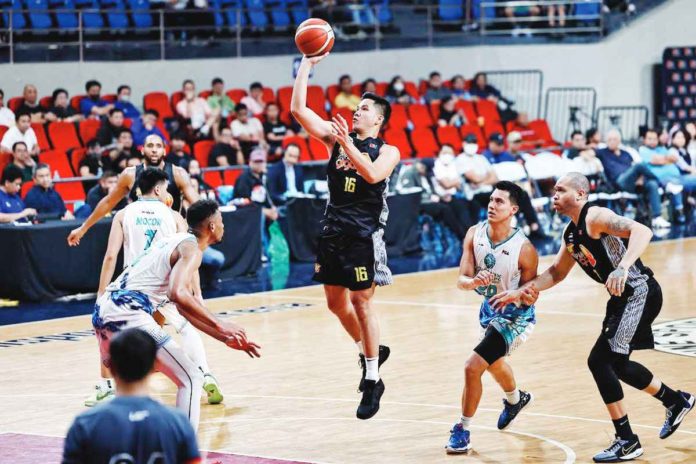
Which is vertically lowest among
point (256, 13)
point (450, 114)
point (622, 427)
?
point (622, 427)

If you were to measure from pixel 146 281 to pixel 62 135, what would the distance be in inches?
483

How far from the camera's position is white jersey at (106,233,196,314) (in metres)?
7.17

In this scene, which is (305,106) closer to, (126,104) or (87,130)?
(87,130)

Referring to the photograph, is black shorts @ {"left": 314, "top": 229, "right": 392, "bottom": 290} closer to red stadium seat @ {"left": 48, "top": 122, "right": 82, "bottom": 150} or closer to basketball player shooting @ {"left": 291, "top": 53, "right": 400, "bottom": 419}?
basketball player shooting @ {"left": 291, "top": 53, "right": 400, "bottom": 419}

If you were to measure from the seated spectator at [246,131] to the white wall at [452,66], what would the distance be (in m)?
2.35

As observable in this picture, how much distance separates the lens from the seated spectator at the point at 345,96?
22656mm

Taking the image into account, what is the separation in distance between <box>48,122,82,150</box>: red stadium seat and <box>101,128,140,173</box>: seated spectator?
861 mm

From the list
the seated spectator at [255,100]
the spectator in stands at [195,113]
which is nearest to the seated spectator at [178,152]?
the spectator in stands at [195,113]

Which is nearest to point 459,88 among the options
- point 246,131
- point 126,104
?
point 246,131

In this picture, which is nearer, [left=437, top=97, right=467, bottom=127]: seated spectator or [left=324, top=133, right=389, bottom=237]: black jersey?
[left=324, top=133, right=389, bottom=237]: black jersey

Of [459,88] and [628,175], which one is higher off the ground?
[459,88]

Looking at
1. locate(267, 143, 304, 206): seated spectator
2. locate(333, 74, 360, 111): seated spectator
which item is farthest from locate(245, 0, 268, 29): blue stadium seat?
locate(267, 143, 304, 206): seated spectator

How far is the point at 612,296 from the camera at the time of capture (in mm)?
7762

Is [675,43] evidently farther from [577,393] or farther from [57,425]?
[57,425]
